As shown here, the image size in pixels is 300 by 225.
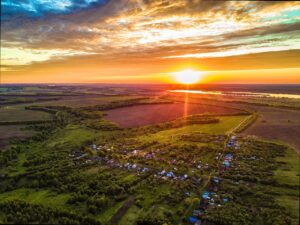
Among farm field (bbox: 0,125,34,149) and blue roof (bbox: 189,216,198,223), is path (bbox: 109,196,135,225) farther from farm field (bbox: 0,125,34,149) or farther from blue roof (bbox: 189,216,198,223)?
farm field (bbox: 0,125,34,149)

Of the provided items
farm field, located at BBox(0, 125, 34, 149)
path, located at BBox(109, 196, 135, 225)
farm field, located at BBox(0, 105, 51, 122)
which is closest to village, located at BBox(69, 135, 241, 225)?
path, located at BBox(109, 196, 135, 225)

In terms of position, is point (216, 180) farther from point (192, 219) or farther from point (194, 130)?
point (194, 130)

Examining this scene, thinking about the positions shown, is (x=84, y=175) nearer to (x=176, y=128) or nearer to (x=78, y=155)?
(x=78, y=155)

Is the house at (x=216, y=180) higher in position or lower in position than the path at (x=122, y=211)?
higher

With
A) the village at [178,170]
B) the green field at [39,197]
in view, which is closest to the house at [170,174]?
the village at [178,170]

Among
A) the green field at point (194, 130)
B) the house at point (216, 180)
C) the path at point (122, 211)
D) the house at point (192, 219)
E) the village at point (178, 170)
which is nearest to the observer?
the house at point (192, 219)

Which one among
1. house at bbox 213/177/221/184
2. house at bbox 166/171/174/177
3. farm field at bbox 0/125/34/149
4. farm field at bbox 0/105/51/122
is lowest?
farm field at bbox 0/125/34/149

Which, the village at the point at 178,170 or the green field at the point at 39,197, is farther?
the green field at the point at 39,197

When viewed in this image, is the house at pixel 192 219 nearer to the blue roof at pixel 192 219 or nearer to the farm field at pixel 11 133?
the blue roof at pixel 192 219

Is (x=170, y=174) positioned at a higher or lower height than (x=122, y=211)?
higher

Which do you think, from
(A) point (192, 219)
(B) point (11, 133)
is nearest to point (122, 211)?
(A) point (192, 219)
